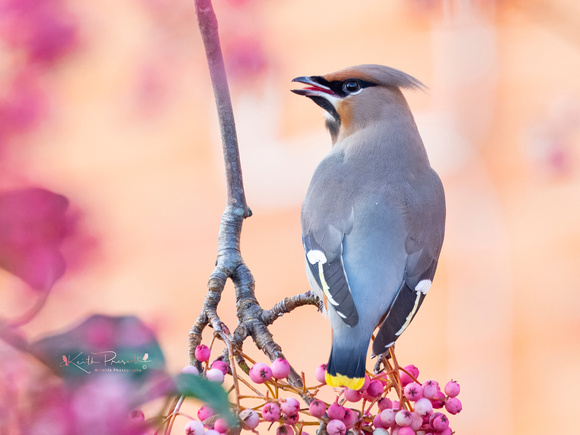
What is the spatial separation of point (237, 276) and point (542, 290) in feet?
7.73

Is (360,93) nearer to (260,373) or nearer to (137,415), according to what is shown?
(260,373)

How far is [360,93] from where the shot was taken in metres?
1.73

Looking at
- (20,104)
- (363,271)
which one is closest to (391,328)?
(363,271)

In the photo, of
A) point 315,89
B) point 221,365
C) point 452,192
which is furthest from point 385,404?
point 452,192

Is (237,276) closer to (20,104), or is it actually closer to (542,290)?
(20,104)

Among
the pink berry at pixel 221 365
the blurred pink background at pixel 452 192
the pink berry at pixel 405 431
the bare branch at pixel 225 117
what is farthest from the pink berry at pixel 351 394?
the blurred pink background at pixel 452 192

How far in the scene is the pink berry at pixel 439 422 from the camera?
1030 mm

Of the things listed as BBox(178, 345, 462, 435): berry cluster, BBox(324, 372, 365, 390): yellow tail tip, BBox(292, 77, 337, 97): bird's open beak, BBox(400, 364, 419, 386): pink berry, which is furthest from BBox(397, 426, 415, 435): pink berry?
BBox(292, 77, 337, 97): bird's open beak

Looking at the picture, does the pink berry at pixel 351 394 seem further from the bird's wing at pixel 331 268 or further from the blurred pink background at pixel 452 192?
the blurred pink background at pixel 452 192

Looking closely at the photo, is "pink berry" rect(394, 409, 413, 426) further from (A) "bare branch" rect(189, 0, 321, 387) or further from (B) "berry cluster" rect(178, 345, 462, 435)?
(A) "bare branch" rect(189, 0, 321, 387)

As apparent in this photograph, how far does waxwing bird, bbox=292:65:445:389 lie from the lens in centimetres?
128

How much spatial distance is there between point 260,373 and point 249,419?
9cm

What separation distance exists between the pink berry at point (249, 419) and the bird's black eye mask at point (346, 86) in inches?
40.0

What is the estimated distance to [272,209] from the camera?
3016 mm
